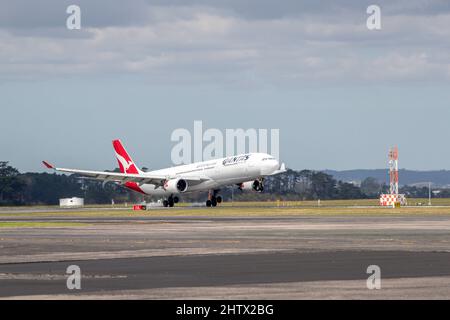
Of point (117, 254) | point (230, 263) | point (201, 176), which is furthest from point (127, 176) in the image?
point (230, 263)

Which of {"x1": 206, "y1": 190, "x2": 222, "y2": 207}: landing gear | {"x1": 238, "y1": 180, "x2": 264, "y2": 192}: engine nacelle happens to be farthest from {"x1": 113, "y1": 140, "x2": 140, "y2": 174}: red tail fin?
{"x1": 238, "y1": 180, "x2": 264, "y2": 192}: engine nacelle

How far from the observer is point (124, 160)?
485 ft

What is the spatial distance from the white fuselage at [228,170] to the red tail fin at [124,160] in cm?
1112

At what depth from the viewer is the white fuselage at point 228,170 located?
393 ft

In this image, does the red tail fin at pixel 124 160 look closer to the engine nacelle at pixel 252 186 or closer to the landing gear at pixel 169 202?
the landing gear at pixel 169 202

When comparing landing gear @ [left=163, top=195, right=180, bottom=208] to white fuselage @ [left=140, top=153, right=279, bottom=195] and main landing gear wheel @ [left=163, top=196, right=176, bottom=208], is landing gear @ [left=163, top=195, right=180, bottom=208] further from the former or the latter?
white fuselage @ [left=140, top=153, right=279, bottom=195]

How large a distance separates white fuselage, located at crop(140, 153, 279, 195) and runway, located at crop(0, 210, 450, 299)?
62776 mm

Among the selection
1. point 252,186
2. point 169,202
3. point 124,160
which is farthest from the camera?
point 124,160

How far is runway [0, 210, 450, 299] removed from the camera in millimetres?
25656

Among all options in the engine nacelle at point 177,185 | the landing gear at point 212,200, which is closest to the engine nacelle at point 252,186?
the landing gear at point 212,200

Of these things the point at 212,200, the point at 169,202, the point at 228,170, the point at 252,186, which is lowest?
the point at 169,202

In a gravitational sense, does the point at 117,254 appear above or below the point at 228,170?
below

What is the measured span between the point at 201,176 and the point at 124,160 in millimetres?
22666

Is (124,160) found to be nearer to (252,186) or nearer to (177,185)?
(177,185)
